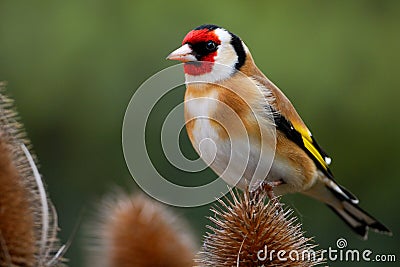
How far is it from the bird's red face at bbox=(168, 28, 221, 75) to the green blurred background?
131cm

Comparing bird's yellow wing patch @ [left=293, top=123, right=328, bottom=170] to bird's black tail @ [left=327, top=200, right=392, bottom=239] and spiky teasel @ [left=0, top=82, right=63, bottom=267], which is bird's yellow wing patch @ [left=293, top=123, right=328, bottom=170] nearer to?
bird's black tail @ [left=327, top=200, right=392, bottom=239]

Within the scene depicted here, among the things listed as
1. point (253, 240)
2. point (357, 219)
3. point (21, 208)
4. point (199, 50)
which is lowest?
point (357, 219)

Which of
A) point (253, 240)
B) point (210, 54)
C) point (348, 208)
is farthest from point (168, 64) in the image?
point (253, 240)

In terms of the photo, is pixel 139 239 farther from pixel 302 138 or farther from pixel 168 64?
pixel 168 64

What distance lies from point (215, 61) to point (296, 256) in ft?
1.87

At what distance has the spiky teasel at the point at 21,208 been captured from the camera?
4.34 feet

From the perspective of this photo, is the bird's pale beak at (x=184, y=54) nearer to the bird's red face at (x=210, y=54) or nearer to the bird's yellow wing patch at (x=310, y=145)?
the bird's red face at (x=210, y=54)

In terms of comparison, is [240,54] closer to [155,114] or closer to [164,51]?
[155,114]

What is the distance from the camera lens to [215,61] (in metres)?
1.92

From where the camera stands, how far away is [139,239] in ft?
6.03

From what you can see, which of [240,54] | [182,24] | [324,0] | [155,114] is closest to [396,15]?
[324,0]

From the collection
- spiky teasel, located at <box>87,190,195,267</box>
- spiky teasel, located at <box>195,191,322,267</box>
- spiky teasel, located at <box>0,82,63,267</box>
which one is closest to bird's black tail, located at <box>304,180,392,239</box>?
spiky teasel, located at <box>87,190,195,267</box>

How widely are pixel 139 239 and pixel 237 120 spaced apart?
33 cm

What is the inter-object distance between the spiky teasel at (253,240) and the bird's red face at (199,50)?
44cm
